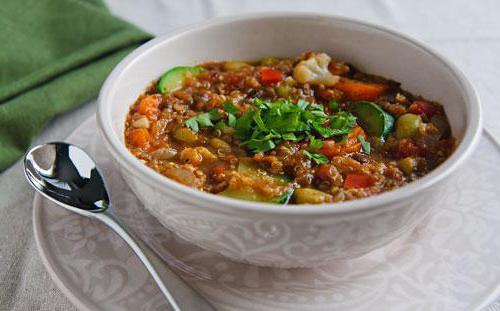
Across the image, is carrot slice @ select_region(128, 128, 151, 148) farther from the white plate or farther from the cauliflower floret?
the cauliflower floret

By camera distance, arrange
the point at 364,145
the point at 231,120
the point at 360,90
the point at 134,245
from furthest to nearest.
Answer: the point at 360,90
the point at 231,120
the point at 364,145
the point at 134,245

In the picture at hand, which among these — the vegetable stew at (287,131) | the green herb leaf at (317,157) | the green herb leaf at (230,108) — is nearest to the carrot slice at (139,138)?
the vegetable stew at (287,131)

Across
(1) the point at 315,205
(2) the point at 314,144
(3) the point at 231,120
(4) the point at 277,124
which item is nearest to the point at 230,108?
(3) the point at 231,120

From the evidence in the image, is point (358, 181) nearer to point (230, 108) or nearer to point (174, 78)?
point (230, 108)

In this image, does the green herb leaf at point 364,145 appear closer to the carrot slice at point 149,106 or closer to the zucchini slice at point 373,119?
A: the zucchini slice at point 373,119

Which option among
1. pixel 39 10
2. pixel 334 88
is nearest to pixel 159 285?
pixel 334 88

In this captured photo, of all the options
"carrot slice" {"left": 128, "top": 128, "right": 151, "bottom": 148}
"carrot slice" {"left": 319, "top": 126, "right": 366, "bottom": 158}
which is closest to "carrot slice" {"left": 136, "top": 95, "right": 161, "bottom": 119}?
"carrot slice" {"left": 128, "top": 128, "right": 151, "bottom": 148}

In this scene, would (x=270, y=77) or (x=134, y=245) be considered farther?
(x=270, y=77)

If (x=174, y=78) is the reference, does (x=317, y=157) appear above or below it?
above
